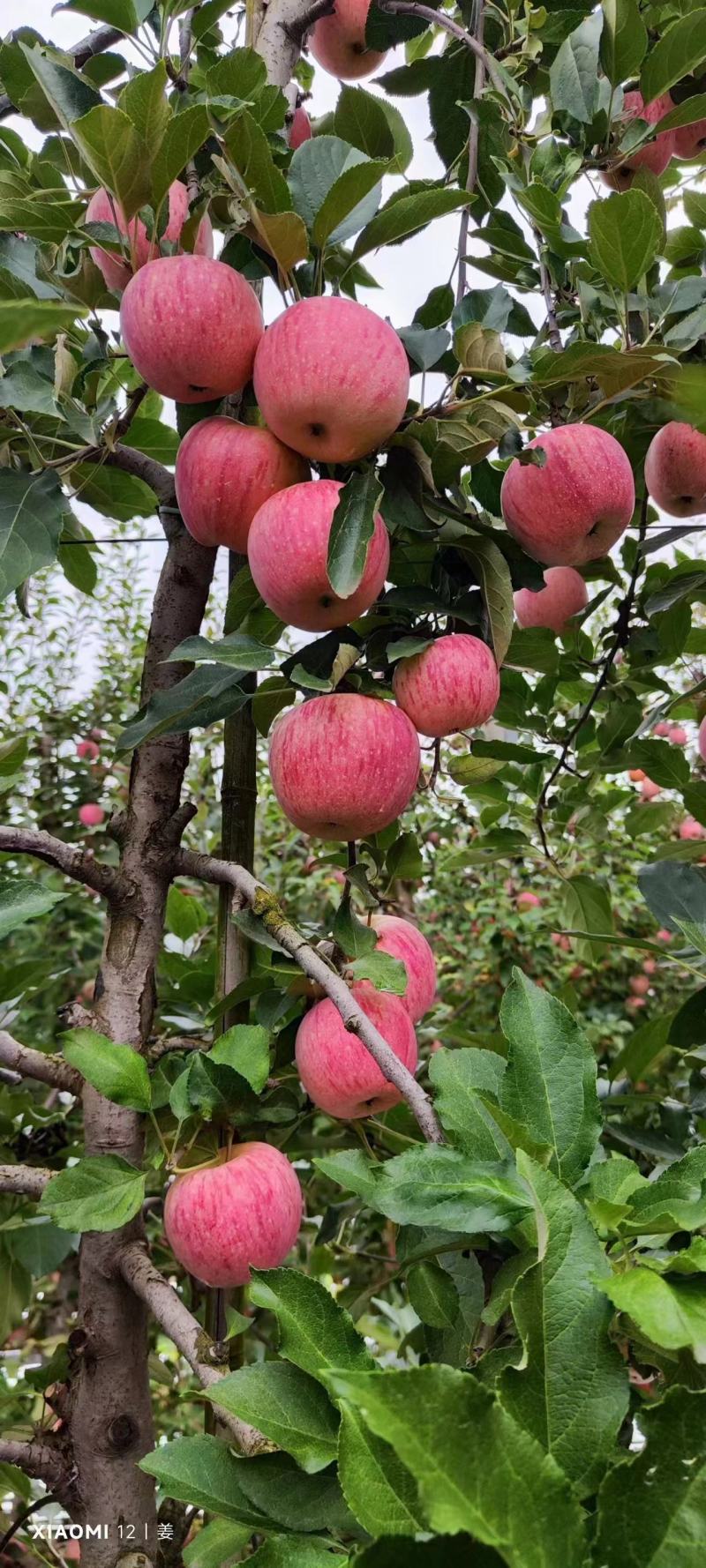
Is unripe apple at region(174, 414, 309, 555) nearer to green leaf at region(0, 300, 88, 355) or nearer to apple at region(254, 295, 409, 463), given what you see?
apple at region(254, 295, 409, 463)

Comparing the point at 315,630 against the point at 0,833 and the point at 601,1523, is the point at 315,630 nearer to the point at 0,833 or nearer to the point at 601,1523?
the point at 0,833

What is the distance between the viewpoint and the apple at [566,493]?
70cm

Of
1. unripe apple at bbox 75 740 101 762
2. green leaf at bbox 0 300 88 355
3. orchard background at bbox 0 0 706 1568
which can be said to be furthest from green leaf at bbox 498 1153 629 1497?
unripe apple at bbox 75 740 101 762

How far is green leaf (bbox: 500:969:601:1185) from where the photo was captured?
41 cm

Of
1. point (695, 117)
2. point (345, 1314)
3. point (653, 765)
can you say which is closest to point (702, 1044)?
point (653, 765)

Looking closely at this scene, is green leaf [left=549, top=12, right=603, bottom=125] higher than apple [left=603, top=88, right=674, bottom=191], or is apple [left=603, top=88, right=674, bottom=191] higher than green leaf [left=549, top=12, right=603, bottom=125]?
apple [left=603, top=88, right=674, bottom=191]

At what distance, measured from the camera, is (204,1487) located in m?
0.38

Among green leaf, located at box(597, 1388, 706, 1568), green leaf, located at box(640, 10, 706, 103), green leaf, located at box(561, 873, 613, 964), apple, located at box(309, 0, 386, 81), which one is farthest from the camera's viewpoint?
green leaf, located at box(561, 873, 613, 964)

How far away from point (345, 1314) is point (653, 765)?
704 mm

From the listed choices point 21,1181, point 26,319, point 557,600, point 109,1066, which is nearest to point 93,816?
point 557,600

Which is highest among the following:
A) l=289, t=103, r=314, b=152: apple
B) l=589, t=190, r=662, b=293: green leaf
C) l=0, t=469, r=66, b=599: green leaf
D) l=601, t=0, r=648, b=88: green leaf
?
l=289, t=103, r=314, b=152: apple

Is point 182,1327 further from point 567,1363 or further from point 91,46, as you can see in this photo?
point 91,46

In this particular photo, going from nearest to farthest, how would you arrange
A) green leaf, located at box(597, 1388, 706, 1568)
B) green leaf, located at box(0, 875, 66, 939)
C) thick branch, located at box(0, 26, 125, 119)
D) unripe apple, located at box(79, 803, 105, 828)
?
1. green leaf, located at box(597, 1388, 706, 1568)
2. green leaf, located at box(0, 875, 66, 939)
3. thick branch, located at box(0, 26, 125, 119)
4. unripe apple, located at box(79, 803, 105, 828)

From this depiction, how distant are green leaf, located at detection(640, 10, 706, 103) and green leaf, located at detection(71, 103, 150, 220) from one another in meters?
0.38
